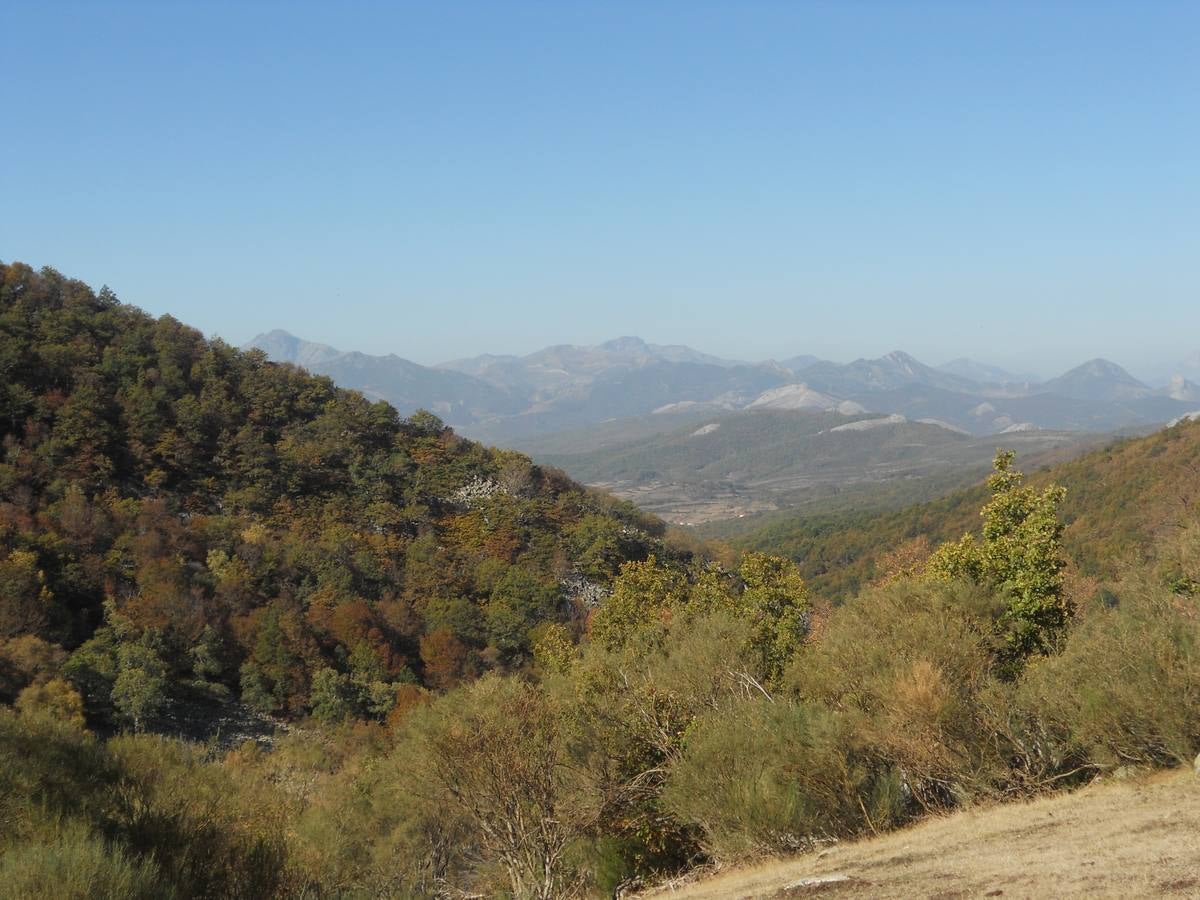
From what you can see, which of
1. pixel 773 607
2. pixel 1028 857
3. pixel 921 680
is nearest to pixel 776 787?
pixel 921 680

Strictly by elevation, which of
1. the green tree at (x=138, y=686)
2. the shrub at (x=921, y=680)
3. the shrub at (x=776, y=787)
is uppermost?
the shrub at (x=921, y=680)

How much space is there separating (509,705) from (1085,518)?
68.0m

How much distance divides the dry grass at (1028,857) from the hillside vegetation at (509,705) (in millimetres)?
896

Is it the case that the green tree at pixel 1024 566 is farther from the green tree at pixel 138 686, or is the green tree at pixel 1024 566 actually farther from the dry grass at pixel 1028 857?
the green tree at pixel 138 686

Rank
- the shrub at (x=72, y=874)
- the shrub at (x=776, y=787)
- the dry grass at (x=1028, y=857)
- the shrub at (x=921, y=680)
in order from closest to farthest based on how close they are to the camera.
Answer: the shrub at (x=72, y=874) → the dry grass at (x=1028, y=857) → the shrub at (x=776, y=787) → the shrub at (x=921, y=680)

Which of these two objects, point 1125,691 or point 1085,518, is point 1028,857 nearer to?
point 1125,691

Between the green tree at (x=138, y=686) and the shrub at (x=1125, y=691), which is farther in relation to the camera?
the green tree at (x=138, y=686)

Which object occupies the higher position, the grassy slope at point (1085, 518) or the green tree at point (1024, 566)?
the green tree at point (1024, 566)

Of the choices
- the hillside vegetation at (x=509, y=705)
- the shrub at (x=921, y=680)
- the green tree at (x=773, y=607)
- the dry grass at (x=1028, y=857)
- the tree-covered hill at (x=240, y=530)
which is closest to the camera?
the dry grass at (x=1028, y=857)

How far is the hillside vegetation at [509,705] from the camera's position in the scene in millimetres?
13203

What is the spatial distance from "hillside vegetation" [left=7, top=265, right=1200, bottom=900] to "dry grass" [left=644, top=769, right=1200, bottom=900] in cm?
90

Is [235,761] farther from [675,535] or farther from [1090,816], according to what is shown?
[675,535]

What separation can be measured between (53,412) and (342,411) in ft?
64.2

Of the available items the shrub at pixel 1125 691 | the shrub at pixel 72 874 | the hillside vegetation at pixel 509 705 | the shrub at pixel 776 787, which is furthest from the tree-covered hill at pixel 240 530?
the shrub at pixel 1125 691
